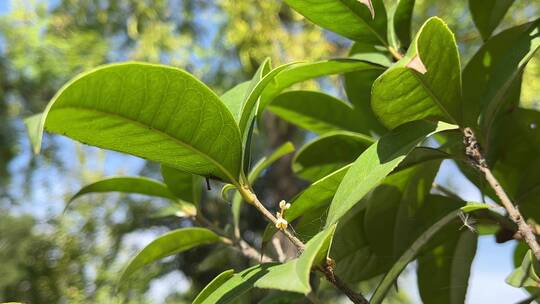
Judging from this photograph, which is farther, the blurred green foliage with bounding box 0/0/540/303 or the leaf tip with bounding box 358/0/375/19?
the blurred green foliage with bounding box 0/0/540/303

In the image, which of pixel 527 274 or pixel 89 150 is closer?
pixel 527 274

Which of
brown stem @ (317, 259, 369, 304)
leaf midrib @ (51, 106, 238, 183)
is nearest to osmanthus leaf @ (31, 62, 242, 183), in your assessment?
leaf midrib @ (51, 106, 238, 183)

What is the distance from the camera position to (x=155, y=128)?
405mm

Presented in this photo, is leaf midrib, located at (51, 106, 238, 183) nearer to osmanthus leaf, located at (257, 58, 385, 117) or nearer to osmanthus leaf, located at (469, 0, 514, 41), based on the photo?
osmanthus leaf, located at (257, 58, 385, 117)

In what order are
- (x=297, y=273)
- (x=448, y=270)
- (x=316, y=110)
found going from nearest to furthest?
(x=297, y=273) → (x=448, y=270) → (x=316, y=110)

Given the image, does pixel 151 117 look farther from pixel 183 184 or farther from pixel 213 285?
pixel 183 184

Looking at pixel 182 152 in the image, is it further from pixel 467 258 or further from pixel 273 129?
pixel 273 129

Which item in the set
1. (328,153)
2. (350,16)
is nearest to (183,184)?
(328,153)

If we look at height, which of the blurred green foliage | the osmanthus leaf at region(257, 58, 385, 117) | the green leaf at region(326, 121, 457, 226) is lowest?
the blurred green foliage

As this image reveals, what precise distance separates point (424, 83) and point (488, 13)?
217 millimetres

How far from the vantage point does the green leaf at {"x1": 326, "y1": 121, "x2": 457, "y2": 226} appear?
1.38 ft

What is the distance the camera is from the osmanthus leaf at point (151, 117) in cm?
36

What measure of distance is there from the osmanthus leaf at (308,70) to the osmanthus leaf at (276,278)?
165 mm

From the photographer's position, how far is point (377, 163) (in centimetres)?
45
